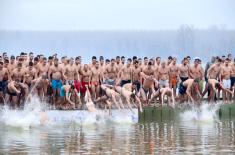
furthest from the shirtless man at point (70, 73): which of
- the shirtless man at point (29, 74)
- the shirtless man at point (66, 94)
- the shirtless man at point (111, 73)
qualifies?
the shirtless man at point (29, 74)

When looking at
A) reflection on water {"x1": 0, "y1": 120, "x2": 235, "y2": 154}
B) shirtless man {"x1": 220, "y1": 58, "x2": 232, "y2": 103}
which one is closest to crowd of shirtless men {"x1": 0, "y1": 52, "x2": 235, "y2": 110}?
shirtless man {"x1": 220, "y1": 58, "x2": 232, "y2": 103}

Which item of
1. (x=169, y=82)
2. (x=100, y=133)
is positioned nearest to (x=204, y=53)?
(x=169, y=82)

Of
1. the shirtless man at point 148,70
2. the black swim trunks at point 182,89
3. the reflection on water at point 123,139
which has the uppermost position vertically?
the shirtless man at point 148,70

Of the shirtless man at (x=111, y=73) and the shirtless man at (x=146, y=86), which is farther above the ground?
the shirtless man at (x=111, y=73)

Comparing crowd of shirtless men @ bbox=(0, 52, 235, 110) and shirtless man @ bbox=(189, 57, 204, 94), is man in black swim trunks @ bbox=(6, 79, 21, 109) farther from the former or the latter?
shirtless man @ bbox=(189, 57, 204, 94)

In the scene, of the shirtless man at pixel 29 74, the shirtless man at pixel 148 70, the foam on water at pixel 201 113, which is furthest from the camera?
the shirtless man at pixel 148 70

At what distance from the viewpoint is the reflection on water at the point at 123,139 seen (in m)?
24.5

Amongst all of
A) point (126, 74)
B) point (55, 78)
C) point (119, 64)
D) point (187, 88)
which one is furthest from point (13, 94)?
point (187, 88)

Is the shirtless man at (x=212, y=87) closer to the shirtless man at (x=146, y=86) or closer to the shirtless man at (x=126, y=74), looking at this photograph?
the shirtless man at (x=146, y=86)

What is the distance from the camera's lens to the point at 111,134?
1138 inches

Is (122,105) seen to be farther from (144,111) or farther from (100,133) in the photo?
(100,133)

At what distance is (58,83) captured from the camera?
36219 mm

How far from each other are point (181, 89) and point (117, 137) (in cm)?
979

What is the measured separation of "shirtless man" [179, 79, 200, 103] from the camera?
3688 cm
